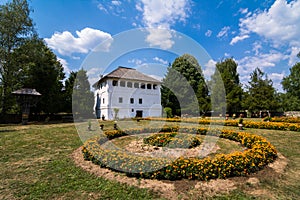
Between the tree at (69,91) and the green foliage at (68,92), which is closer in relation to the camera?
the green foliage at (68,92)

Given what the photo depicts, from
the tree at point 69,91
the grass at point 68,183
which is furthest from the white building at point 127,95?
the grass at point 68,183

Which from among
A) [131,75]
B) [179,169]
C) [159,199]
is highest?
[131,75]

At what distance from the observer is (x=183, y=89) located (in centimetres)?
3359

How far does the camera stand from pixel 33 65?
68.1 feet

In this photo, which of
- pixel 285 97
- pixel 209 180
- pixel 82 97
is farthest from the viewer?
pixel 285 97

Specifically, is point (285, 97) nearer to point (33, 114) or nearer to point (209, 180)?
point (209, 180)

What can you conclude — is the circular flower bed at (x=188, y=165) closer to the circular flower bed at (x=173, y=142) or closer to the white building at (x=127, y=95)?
the circular flower bed at (x=173, y=142)

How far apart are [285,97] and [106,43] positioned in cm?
4585

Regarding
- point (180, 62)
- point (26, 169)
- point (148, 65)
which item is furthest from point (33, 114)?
point (180, 62)

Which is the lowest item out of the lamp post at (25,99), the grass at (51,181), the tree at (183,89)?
the grass at (51,181)

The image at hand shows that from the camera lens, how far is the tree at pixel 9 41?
63.3ft

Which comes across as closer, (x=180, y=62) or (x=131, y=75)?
(x=131, y=75)

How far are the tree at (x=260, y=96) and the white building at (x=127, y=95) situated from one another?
1390 cm

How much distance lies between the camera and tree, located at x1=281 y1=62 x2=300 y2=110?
3583cm
